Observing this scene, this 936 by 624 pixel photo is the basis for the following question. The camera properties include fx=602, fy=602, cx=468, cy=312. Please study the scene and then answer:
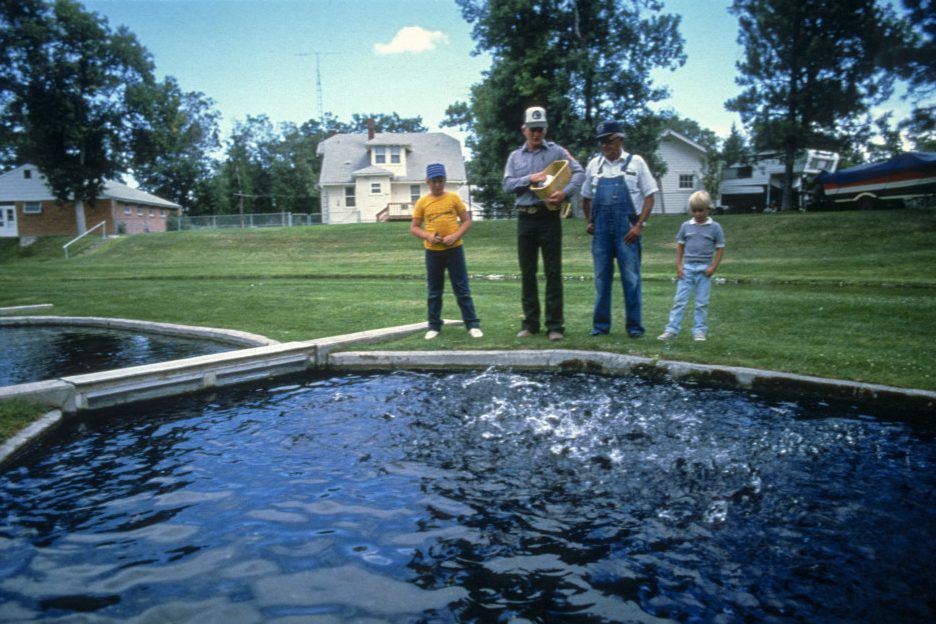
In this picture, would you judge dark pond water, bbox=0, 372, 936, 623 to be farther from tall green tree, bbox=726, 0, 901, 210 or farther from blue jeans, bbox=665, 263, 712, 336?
tall green tree, bbox=726, 0, 901, 210

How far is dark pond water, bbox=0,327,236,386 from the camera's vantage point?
6.34m

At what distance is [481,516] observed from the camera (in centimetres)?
300

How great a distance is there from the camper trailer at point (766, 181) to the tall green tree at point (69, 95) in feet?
142

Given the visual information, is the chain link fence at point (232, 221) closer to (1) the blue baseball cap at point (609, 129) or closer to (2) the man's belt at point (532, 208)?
(2) the man's belt at point (532, 208)

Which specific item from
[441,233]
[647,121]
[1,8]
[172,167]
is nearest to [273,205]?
[172,167]

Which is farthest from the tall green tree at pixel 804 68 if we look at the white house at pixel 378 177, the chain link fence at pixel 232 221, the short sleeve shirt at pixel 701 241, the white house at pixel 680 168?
the chain link fence at pixel 232 221

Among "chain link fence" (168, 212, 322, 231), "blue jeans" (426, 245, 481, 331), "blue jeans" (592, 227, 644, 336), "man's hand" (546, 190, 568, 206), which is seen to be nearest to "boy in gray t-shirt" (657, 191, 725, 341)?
"blue jeans" (592, 227, 644, 336)

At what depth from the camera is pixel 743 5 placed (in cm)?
3281

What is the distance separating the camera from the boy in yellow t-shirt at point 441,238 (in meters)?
6.91

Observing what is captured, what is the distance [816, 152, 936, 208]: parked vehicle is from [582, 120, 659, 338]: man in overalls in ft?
91.1

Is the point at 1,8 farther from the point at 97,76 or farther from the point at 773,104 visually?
the point at 773,104

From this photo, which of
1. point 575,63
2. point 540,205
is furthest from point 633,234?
point 575,63

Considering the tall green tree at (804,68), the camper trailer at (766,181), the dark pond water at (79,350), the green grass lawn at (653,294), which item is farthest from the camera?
the camper trailer at (766,181)

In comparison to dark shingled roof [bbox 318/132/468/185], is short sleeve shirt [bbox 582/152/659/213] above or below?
below
